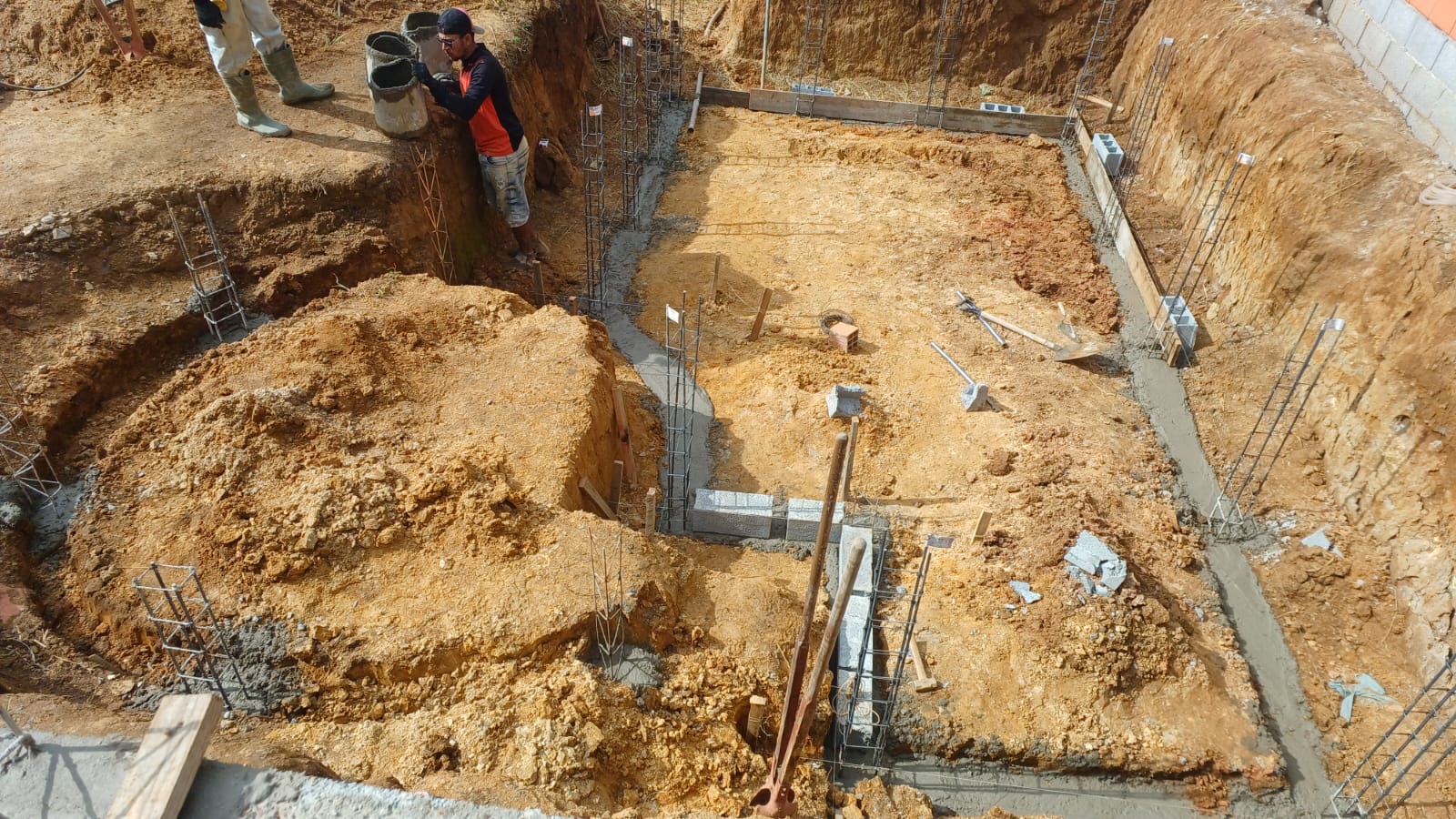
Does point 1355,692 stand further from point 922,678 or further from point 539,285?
point 539,285

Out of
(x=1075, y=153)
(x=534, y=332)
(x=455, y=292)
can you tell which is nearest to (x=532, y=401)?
(x=534, y=332)

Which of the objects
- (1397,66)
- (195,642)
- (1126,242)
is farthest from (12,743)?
(1397,66)

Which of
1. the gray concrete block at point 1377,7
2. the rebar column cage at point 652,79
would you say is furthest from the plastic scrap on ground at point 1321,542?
the rebar column cage at point 652,79

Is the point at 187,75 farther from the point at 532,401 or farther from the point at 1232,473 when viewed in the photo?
the point at 1232,473

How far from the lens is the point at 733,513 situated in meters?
7.31

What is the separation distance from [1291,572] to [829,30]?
41.7ft

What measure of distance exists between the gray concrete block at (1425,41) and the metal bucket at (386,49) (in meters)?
11.3

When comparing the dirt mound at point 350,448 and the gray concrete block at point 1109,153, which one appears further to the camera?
the gray concrete block at point 1109,153

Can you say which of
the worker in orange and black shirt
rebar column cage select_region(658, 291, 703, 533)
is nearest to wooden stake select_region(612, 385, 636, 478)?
rebar column cage select_region(658, 291, 703, 533)

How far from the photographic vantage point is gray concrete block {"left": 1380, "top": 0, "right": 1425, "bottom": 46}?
9.44 metres

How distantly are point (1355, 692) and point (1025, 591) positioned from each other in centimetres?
267

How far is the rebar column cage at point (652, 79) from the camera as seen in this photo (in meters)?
13.7

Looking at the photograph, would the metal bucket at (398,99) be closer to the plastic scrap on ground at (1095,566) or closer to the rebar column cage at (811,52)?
the plastic scrap on ground at (1095,566)

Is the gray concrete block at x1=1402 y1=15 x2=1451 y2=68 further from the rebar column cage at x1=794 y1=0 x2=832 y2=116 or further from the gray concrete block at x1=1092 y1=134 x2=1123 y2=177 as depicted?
Answer: the rebar column cage at x1=794 y1=0 x2=832 y2=116
